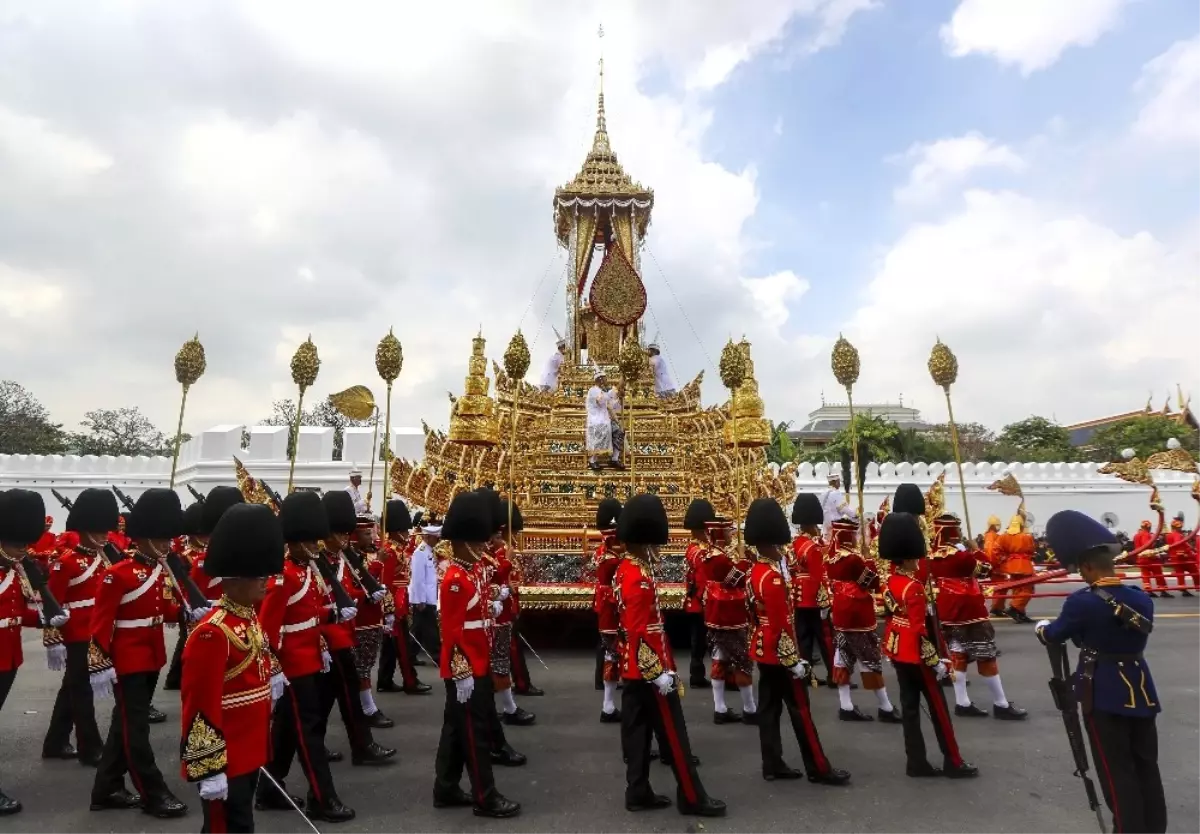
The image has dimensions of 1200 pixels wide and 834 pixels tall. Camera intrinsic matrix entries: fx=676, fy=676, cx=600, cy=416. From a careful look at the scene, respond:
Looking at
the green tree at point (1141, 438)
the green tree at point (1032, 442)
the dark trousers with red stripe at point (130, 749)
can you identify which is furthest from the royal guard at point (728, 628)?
the green tree at point (1032, 442)

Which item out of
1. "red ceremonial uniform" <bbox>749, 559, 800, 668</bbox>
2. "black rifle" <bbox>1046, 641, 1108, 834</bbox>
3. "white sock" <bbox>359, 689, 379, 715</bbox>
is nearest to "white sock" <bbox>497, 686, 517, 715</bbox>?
"white sock" <bbox>359, 689, 379, 715</bbox>

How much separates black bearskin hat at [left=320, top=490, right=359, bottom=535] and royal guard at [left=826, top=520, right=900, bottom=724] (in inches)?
189

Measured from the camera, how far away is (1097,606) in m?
3.58

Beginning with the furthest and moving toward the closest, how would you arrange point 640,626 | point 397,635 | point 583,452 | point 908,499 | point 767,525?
point 583,452, point 908,499, point 397,635, point 767,525, point 640,626

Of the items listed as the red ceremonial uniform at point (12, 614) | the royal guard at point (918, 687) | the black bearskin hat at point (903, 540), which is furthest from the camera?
the black bearskin hat at point (903, 540)

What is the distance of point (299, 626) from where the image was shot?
178 inches

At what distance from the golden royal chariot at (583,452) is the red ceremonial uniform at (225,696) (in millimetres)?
5980

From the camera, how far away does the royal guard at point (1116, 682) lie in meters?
3.48

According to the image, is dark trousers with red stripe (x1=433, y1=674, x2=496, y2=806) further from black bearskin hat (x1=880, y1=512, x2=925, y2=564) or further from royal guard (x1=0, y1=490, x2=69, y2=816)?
black bearskin hat (x1=880, y1=512, x2=925, y2=564)

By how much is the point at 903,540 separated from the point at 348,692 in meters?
4.68

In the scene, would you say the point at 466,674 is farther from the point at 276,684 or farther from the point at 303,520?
the point at 303,520

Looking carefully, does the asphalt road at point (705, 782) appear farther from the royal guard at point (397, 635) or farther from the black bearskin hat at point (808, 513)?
the black bearskin hat at point (808, 513)

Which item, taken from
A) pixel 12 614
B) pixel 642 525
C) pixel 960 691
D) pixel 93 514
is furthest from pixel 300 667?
pixel 960 691

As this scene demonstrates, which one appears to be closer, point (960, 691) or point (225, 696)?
point (225, 696)
